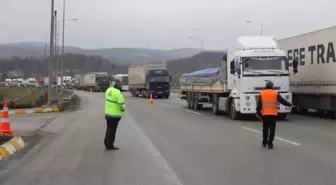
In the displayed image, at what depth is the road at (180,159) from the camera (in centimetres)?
794

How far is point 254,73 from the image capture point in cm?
1891

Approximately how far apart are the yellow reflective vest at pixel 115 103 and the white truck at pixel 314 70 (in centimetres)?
1086

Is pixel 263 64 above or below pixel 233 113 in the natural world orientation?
above

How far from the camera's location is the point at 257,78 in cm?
1883

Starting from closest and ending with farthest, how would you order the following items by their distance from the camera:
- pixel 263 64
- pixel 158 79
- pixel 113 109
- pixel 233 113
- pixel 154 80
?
1. pixel 113 109
2. pixel 263 64
3. pixel 233 113
4. pixel 154 80
5. pixel 158 79

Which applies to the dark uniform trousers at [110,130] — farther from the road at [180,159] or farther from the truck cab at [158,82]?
the truck cab at [158,82]

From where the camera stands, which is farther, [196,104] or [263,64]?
[196,104]

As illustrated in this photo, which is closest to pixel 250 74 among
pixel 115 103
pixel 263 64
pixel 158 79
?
pixel 263 64

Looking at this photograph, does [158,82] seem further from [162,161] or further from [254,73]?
[162,161]

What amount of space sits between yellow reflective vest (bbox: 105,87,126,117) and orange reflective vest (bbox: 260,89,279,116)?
11.2ft

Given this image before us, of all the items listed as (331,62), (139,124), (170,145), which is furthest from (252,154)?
(331,62)

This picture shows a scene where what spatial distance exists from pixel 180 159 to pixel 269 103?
10.1 ft

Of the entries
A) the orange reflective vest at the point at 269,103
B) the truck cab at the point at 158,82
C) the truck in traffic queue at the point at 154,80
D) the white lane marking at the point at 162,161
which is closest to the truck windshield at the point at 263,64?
the white lane marking at the point at 162,161

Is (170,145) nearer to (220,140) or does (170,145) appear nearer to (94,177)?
(220,140)
